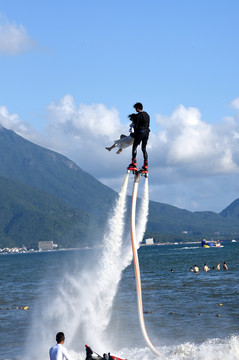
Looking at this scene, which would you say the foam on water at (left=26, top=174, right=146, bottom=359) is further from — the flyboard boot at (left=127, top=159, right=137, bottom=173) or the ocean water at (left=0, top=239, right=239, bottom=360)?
the flyboard boot at (left=127, top=159, right=137, bottom=173)

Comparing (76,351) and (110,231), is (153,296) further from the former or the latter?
(110,231)

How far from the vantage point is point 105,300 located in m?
23.7

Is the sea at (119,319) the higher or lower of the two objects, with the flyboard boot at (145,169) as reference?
lower

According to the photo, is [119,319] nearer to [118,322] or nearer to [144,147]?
[118,322]

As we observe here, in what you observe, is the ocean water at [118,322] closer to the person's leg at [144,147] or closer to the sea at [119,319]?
the sea at [119,319]

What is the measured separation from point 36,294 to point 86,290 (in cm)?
3490

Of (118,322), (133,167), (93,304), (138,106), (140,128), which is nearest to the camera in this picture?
(140,128)

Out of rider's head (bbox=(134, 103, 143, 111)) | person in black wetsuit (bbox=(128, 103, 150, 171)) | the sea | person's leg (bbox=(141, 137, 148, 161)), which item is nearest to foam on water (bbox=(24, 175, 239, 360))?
the sea

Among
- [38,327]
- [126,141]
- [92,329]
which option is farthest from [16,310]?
[126,141]

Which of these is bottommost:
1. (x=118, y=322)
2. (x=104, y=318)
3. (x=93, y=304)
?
(x=118, y=322)

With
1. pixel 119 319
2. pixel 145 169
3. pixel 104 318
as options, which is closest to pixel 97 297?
pixel 104 318

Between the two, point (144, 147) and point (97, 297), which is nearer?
point (144, 147)

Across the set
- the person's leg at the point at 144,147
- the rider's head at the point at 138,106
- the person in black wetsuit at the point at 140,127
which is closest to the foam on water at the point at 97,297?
the person's leg at the point at 144,147

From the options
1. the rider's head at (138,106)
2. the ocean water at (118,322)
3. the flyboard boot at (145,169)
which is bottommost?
the ocean water at (118,322)
